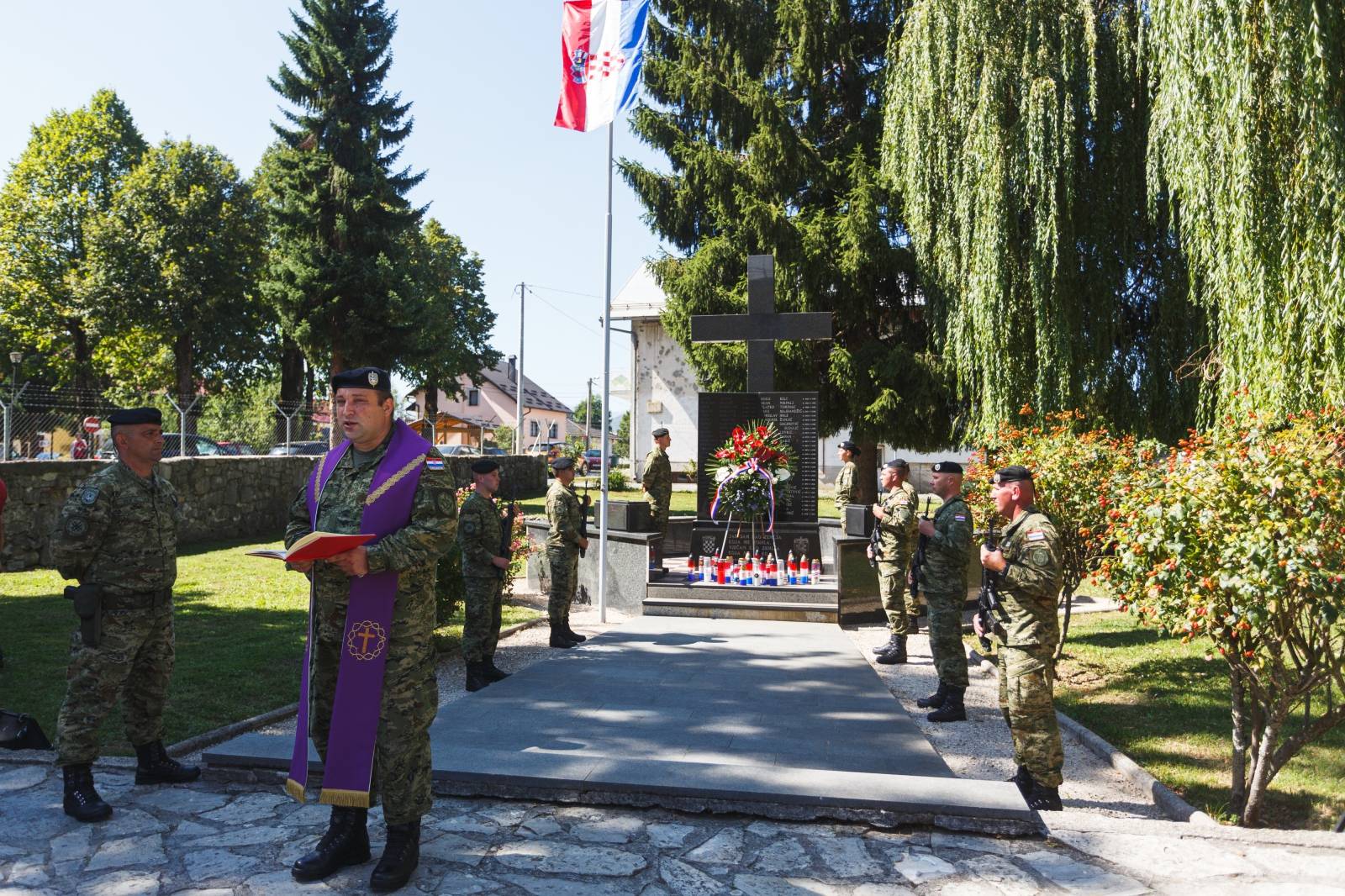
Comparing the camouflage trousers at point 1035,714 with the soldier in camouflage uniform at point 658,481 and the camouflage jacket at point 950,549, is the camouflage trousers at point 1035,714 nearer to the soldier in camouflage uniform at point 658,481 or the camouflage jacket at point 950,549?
the camouflage jacket at point 950,549

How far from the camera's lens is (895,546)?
9.25 metres

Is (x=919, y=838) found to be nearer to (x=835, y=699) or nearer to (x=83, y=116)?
(x=835, y=699)

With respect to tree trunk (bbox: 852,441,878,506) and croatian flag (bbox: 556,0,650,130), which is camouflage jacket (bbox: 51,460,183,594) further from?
tree trunk (bbox: 852,441,878,506)

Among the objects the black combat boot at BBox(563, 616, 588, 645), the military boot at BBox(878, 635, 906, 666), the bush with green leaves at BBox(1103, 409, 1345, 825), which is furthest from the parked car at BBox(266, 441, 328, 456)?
the bush with green leaves at BBox(1103, 409, 1345, 825)

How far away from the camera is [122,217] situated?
34312mm

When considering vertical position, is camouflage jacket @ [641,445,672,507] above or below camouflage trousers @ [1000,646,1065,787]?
above

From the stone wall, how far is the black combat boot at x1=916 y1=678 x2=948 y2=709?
630 cm

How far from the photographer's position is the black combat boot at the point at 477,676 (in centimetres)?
754

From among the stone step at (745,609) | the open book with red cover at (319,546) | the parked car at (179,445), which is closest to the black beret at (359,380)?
the open book with red cover at (319,546)

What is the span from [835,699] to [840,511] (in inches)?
270

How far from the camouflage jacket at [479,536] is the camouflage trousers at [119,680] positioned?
286cm

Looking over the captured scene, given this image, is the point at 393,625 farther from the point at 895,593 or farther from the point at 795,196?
the point at 795,196

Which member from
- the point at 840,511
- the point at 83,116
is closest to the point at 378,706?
the point at 840,511

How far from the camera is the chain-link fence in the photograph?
14.9 meters
